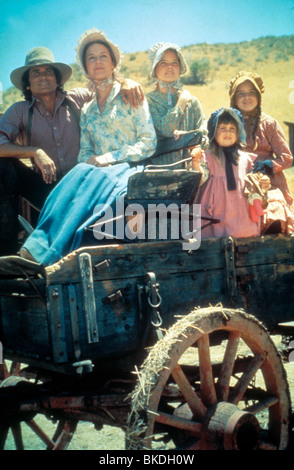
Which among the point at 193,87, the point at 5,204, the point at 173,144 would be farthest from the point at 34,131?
the point at 193,87

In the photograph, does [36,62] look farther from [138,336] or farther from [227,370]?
[227,370]

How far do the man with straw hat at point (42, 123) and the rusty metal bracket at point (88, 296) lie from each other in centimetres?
157

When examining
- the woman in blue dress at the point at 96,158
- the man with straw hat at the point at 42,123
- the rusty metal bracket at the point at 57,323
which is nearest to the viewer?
the rusty metal bracket at the point at 57,323

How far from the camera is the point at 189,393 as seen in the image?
7.75 feet

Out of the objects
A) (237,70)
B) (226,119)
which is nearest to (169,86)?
(226,119)

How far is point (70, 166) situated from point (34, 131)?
17.9 inches

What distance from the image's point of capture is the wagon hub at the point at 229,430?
2291 mm

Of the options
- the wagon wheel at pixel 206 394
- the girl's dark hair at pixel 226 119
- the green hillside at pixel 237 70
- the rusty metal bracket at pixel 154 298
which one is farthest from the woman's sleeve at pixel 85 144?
the green hillside at pixel 237 70

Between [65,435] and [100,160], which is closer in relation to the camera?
[65,435]

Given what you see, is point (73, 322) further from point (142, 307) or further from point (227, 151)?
point (227, 151)

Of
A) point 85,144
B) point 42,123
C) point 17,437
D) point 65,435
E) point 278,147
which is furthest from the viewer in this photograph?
point 278,147

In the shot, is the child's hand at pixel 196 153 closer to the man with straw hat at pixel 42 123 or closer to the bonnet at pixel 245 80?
the man with straw hat at pixel 42 123

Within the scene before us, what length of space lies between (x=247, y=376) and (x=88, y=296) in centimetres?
105

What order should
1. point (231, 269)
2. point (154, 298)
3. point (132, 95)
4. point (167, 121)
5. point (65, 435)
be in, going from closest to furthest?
1. point (154, 298)
2. point (231, 269)
3. point (65, 435)
4. point (132, 95)
5. point (167, 121)
